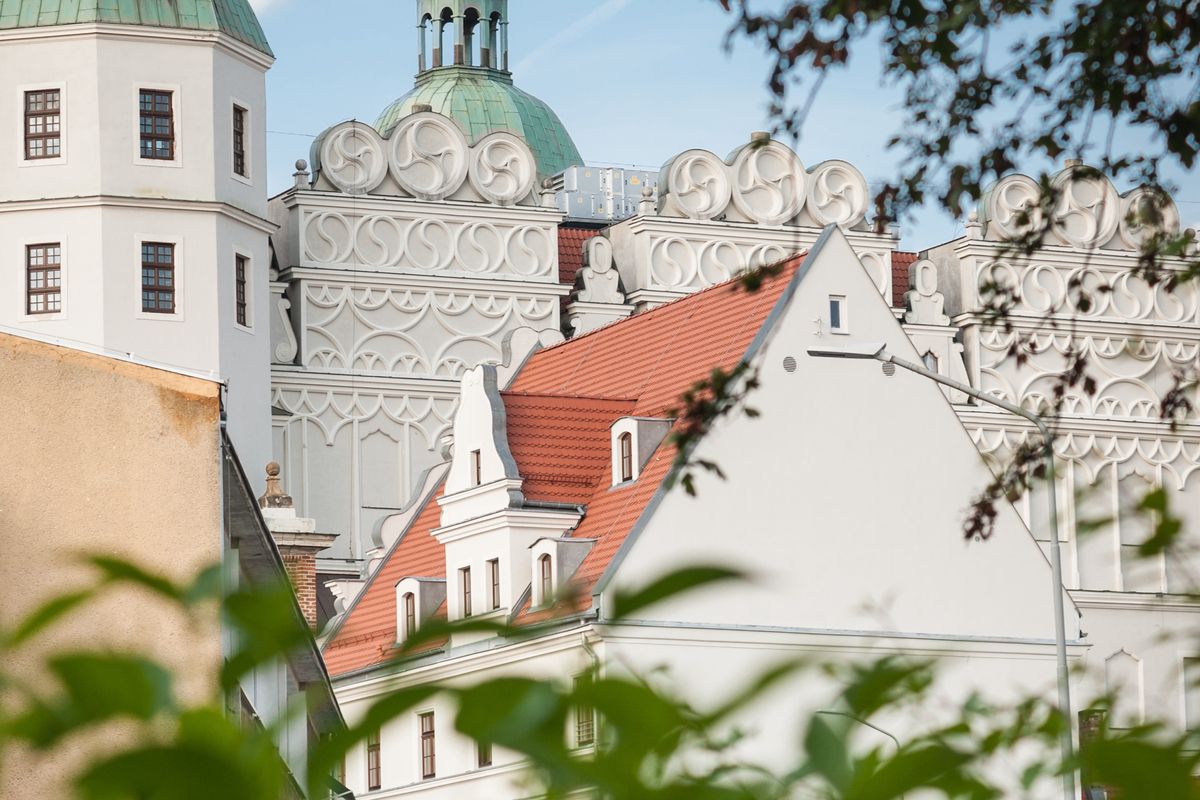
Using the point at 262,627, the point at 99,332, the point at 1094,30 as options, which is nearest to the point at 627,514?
the point at 99,332

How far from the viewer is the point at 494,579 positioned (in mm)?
33625

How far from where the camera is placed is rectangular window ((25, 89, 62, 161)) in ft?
125

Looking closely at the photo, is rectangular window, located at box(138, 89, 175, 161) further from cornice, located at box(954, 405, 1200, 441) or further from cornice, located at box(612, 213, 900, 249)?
cornice, located at box(954, 405, 1200, 441)

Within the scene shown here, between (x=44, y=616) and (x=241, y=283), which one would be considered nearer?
(x=44, y=616)

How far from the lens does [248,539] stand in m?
18.9

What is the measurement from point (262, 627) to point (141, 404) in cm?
1307

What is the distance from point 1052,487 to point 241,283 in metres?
35.2

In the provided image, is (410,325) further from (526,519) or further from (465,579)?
(526,519)

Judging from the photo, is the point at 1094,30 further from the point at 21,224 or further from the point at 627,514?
the point at 21,224

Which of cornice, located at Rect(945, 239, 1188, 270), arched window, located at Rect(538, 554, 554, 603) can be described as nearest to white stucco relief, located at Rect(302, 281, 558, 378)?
cornice, located at Rect(945, 239, 1188, 270)

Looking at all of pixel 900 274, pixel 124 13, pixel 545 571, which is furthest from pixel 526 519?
pixel 900 274

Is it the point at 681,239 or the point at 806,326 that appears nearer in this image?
the point at 806,326

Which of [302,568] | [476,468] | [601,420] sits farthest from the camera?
[601,420]

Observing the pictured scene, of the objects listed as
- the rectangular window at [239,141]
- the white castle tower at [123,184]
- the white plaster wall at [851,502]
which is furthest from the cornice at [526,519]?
the rectangular window at [239,141]
